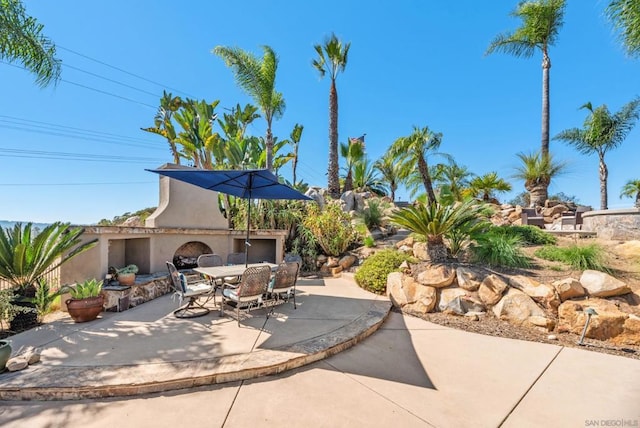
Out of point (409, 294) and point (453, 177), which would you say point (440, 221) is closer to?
point (409, 294)

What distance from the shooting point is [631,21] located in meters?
4.91

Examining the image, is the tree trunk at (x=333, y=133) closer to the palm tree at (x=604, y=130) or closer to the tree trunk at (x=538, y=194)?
the tree trunk at (x=538, y=194)

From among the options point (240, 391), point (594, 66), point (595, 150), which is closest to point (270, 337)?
point (240, 391)

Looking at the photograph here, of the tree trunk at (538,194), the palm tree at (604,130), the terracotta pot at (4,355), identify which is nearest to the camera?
the terracotta pot at (4,355)

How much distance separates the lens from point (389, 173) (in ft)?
74.8

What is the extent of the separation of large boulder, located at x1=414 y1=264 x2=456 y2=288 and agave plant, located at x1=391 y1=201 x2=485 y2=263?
37 cm

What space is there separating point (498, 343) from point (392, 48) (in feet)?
38.4

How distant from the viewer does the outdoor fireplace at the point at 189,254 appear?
25.0ft

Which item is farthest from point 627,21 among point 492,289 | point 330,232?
point 330,232

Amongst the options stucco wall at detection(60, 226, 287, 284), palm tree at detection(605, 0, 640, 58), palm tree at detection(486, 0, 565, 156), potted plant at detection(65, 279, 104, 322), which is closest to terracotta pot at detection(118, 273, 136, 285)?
stucco wall at detection(60, 226, 287, 284)

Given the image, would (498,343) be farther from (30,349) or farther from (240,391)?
(30,349)

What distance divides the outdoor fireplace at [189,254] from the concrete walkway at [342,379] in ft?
10.0

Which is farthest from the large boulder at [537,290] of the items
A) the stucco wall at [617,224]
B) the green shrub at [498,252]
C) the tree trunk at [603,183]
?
the tree trunk at [603,183]

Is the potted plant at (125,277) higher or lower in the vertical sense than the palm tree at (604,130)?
lower
